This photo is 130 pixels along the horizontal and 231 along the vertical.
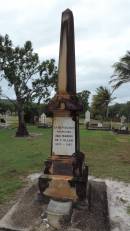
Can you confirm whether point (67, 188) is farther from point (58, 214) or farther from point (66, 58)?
point (66, 58)

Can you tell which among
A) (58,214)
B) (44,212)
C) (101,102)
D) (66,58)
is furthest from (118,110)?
(58,214)

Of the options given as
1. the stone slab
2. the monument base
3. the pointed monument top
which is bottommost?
the stone slab

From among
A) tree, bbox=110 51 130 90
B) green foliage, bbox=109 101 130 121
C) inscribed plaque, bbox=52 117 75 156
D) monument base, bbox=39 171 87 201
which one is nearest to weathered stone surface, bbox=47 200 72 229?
monument base, bbox=39 171 87 201

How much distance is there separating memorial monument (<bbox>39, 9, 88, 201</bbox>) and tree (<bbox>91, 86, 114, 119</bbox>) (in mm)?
47209

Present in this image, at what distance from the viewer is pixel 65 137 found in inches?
210

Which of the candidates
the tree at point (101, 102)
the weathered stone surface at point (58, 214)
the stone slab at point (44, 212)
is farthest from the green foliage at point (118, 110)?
the weathered stone surface at point (58, 214)

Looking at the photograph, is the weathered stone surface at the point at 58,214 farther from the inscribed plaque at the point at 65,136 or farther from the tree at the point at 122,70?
the tree at the point at 122,70

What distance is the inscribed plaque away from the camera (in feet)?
17.4

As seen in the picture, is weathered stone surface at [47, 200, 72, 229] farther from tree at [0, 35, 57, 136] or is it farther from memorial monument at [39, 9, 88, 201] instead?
tree at [0, 35, 57, 136]

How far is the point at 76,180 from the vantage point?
5.15 m

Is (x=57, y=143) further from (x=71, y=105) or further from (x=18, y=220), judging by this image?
(x=18, y=220)

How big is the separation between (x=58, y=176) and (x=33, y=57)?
1630cm

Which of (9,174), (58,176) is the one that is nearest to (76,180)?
(58,176)

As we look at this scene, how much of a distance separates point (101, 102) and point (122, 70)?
3335cm
